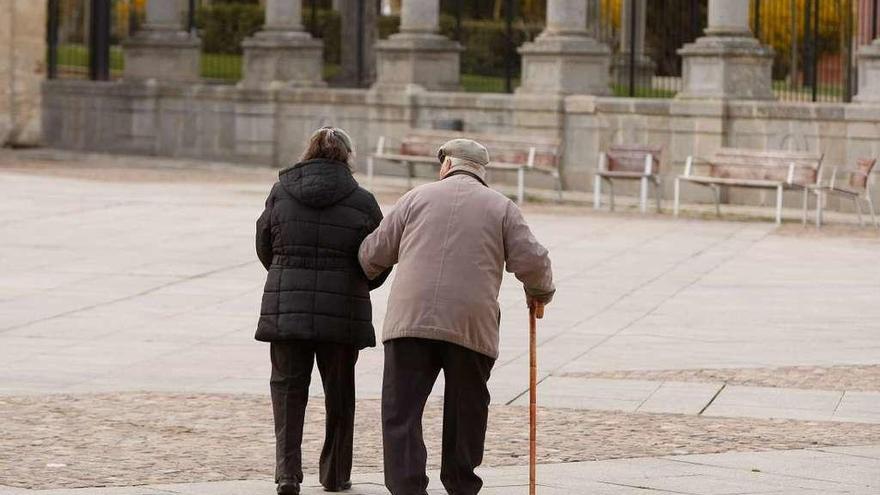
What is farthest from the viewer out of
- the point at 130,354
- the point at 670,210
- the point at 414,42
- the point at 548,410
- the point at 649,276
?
the point at 414,42

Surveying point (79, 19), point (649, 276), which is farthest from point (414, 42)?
point (79, 19)

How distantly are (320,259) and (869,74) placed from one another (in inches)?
633

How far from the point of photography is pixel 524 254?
7371 millimetres

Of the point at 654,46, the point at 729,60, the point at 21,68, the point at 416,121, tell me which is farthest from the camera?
the point at 21,68

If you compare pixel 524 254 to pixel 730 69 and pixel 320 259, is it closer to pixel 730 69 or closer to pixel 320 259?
pixel 320 259

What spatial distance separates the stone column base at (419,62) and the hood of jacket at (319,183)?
1968cm

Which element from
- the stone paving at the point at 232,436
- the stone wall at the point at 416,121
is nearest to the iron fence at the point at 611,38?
the stone wall at the point at 416,121

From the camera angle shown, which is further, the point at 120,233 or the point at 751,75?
the point at 751,75

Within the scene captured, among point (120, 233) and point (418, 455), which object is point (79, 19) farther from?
point (418, 455)

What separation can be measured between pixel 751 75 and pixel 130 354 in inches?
542

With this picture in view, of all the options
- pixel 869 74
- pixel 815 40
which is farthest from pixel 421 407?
pixel 869 74

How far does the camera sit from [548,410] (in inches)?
391

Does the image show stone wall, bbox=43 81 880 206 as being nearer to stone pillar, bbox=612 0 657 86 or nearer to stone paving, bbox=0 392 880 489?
stone pillar, bbox=612 0 657 86

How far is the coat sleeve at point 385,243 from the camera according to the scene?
7480 mm
